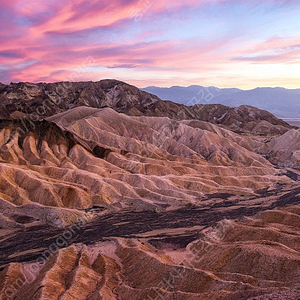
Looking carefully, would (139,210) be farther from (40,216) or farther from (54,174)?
(54,174)

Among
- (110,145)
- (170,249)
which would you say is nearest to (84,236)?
(170,249)

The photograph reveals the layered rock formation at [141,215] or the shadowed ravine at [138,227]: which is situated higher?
the layered rock formation at [141,215]

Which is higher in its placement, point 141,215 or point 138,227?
point 138,227

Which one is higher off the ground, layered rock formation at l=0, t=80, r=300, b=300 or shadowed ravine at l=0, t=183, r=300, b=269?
layered rock formation at l=0, t=80, r=300, b=300

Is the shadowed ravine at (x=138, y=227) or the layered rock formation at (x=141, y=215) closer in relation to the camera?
the layered rock formation at (x=141, y=215)

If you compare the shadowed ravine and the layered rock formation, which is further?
the shadowed ravine

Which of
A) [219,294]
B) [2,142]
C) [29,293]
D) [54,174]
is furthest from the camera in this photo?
[2,142]

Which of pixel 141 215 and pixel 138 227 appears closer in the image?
pixel 138 227

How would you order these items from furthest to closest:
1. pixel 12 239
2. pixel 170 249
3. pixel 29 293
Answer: pixel 12 239, pixel 170 249, pixel 29 293
